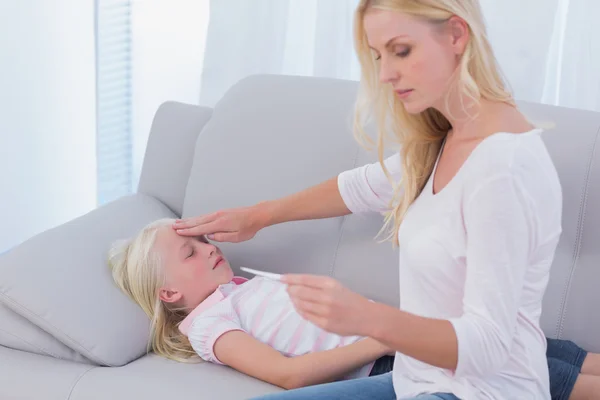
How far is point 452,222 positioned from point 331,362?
48 centimetres

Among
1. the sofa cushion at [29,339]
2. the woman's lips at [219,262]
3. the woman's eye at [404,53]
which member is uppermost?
the woman's eye at [404,53]

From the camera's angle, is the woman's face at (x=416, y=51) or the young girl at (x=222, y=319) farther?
the young girl at (x=222, y=319)

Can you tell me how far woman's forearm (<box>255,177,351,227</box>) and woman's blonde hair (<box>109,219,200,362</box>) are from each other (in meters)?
0.25

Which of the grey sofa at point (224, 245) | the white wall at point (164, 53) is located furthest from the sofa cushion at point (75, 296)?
the white wall at point (164, 53)

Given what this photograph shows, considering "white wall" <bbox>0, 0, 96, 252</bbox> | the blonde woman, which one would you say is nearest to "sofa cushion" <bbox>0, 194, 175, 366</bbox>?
the blonde woman

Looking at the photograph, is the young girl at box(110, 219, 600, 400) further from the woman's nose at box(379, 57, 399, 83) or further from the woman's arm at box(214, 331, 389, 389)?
the woman's nose at box(379, 57, 399, 83)

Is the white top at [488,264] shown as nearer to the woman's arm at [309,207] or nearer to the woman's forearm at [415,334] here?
the woman's forearm at [415,334]

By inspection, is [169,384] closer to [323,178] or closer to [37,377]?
[37,377]

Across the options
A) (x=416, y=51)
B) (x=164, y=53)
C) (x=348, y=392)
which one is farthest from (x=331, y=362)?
(x=164, y=53)

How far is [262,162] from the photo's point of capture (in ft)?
6.26

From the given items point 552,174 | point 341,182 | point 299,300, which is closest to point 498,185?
point 552,174

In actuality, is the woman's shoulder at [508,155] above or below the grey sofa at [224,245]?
above

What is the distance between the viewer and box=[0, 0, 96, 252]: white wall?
9.81ft

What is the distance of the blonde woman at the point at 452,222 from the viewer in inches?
44.1
